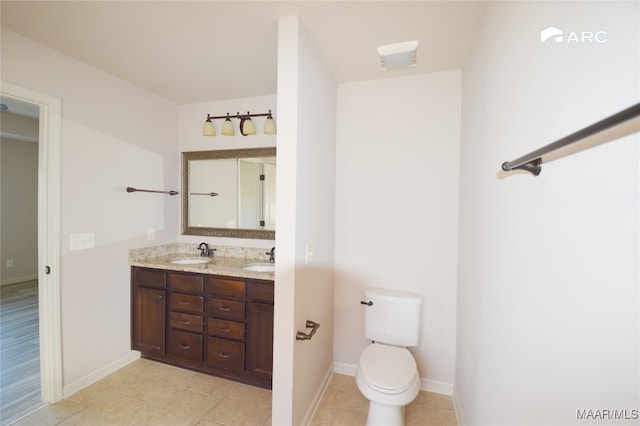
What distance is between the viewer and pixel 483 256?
54.6 inches

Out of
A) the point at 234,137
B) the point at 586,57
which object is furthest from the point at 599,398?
the point at 234,137

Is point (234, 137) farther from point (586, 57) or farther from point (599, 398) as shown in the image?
point (599, 398)

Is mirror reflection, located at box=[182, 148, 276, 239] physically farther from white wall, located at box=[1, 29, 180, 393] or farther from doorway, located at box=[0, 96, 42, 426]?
doorway, located at box=[0, 96, 42, 426]

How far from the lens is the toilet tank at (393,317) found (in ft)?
6.55

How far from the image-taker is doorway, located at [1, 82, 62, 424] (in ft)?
6.28

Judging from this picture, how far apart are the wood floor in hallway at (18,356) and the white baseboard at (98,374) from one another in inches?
6.2

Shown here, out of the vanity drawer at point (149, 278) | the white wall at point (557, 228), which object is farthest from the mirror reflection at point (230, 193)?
the white wall at point (557, 228)

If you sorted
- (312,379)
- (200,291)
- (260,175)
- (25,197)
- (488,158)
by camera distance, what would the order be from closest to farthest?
(488,158), (312,379), (200,291), (260,175), (25,197)

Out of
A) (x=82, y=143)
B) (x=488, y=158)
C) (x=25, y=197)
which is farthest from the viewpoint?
(x=25, y=197)

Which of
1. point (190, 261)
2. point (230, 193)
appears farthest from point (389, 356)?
point (230, 193)

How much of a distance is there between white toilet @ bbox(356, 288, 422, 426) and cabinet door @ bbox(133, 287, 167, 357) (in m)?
1.77

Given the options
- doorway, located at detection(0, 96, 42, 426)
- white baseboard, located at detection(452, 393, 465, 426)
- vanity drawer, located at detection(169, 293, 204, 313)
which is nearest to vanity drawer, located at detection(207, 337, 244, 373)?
vanity drawer, located at detection(169, 293, 204, 313)

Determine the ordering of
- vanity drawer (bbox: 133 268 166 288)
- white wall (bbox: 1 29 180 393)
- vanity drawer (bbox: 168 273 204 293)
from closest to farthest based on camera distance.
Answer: white wall (bbox: 1 29 180 393), vanity drawer (bbox: 168 273 204 293), vanity drawer (bbox: 133 268 166 288)

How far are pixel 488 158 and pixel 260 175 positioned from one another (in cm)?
197
